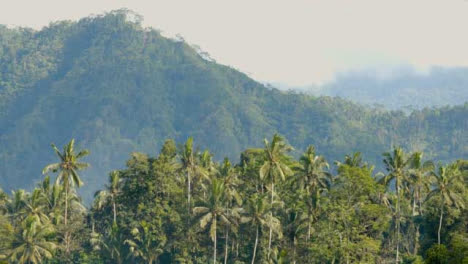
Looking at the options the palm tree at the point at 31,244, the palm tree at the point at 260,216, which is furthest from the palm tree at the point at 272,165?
the palm tree at the point at 31,244

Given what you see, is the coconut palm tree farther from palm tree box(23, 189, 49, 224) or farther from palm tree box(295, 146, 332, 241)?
palm tree box(23, 189, 49, 224)

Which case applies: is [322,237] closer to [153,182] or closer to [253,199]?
[253,199]

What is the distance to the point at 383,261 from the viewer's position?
112375 millimetres

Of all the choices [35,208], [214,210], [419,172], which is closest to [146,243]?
[35,208]

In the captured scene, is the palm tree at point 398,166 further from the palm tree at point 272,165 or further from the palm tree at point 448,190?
the palm tree at point 272,165

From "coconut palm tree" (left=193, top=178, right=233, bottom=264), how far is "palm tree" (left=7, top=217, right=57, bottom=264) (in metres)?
20.4

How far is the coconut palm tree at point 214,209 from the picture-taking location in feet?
356


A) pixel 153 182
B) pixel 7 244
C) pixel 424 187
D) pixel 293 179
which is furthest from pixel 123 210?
pixel 424 187

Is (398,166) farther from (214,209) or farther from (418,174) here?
(214,209)

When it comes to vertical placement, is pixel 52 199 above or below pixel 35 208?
above

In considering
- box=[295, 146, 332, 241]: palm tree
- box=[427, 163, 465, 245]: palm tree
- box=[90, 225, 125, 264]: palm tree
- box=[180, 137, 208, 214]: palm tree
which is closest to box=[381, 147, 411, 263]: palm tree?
box=[427, 163, 465, 245]: palm tree

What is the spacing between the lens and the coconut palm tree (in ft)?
356

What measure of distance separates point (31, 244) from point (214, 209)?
24357 mm

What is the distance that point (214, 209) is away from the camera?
360ft
